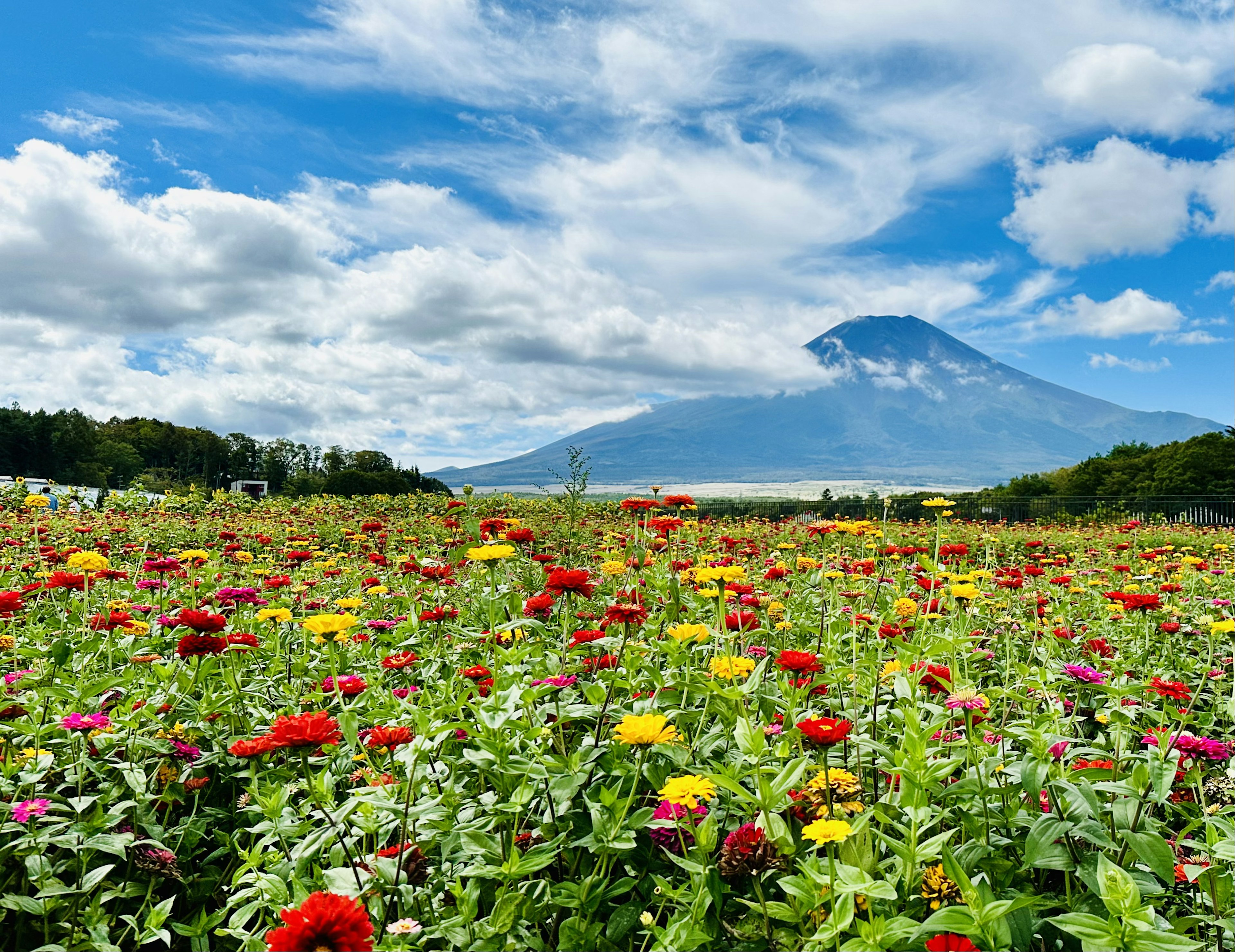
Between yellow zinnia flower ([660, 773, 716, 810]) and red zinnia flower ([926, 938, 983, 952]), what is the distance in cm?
44

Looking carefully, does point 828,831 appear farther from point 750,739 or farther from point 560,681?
point 560,681

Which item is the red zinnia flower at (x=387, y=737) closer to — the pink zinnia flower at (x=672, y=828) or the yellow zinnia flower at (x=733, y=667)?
the pink zinnia flower at (x=672, y=828)

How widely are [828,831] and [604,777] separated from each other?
766 mm

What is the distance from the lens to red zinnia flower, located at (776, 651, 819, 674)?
A: 1.92m

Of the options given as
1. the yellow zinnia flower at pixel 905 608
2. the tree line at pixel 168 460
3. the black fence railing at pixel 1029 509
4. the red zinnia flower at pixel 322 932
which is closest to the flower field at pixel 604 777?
the red zinnia flower at pixel 322 932

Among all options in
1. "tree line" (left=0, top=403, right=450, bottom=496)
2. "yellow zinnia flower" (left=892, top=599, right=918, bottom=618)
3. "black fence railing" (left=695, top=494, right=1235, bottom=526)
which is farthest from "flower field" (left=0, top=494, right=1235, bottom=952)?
"tree line" (left=0, top=403, right=450, bottom=496)

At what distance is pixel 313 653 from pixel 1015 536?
38.5ft

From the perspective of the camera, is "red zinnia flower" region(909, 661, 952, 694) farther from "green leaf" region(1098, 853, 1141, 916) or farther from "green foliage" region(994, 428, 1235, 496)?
"green foliage" region(994, 428, 1235, 496)

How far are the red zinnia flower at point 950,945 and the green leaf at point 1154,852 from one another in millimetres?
513

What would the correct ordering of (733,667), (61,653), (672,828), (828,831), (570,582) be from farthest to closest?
1. (61,653)
2. (570,582)
3. (733,667)
4. (672,828)
5. (828,831)

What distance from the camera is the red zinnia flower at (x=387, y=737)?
1736mm

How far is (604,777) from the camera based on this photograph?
1959 mm

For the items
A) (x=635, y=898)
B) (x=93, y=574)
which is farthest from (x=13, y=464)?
(x=635, y=898)

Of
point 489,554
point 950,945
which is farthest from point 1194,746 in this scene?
point 489,554
